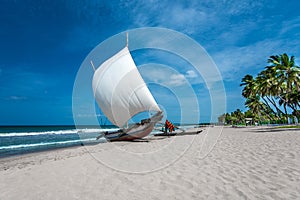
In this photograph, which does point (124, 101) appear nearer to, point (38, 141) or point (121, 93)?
point (121, 93)

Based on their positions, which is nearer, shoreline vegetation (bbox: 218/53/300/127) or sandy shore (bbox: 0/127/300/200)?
sandy shore (bbox: 0/127/300/200)

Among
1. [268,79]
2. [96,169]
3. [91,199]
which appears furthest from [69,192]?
[268,79]

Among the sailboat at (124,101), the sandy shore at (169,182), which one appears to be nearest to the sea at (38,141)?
the sailboat at (124,101)

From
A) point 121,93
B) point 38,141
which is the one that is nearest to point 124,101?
point 121,93

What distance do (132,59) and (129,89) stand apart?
3.43 m

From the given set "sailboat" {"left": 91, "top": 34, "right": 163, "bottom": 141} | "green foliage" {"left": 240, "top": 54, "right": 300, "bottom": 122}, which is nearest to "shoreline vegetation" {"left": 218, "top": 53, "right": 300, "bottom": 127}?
"green foliage" {"left": 240, "top": 54, "right": 300, "bottom": 122}

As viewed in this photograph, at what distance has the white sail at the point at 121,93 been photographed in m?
13.2

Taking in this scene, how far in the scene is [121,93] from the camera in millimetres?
13203

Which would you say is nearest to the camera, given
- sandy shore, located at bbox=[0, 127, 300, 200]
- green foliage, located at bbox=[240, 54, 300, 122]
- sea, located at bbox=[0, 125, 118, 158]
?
sandy shore, located at bbox=[0, 127, 300, 200]

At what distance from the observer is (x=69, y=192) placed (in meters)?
3.41

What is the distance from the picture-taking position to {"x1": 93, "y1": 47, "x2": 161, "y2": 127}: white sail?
43.2 ft

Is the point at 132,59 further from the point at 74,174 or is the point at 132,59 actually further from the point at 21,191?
the point at 21,191

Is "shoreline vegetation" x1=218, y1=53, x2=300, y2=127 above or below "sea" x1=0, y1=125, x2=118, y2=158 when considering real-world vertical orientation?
above

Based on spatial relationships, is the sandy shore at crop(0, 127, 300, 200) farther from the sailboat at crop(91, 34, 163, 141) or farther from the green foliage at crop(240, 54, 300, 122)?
the green foliage at crop(240, 54, 300, 122)
